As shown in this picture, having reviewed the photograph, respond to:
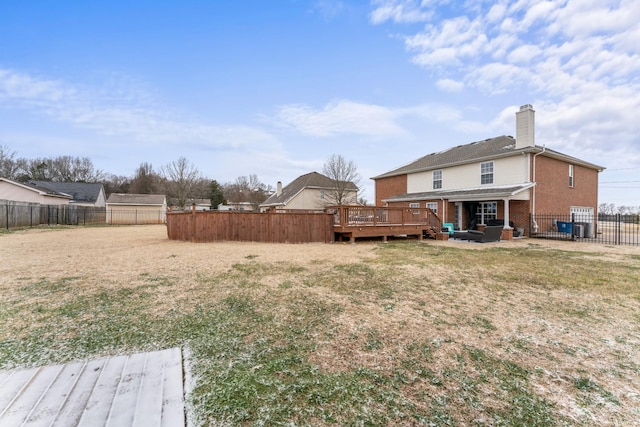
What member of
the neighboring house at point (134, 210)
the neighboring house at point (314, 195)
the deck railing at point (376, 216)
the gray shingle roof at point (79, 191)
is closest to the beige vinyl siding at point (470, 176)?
the deck railing at point (376, 216)

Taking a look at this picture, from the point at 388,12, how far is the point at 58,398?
1345 centimetres

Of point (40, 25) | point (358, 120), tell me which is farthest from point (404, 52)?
point (40, 25)

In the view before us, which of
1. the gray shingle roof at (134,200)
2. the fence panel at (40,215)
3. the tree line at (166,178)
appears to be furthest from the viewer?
the gray shingle roof at (134,200)

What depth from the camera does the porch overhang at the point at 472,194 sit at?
46.5 ft

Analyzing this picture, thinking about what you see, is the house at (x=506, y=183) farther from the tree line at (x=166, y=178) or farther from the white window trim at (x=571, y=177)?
the tree line at (x=166, y=178)

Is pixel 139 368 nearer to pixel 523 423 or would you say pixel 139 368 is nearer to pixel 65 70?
pixel 523 423

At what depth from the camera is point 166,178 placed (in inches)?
1336

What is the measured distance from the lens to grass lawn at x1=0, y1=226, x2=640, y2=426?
6.69 ft

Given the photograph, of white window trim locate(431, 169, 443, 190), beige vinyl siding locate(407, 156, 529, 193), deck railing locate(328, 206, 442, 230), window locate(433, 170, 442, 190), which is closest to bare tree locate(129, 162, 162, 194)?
beige vinyl siding locate(407, 156, 529, 193)

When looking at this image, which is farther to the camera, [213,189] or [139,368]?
[213,189]

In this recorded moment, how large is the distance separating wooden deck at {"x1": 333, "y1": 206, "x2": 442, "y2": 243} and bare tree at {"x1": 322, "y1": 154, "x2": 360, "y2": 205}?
1430cm

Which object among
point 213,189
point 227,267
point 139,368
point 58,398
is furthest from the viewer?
point 213,189

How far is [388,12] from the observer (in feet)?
35.2

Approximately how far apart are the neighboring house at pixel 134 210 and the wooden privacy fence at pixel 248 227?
23.5 m
